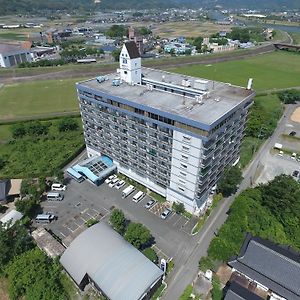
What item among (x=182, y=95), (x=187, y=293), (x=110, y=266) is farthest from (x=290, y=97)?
(x=110, y=266)

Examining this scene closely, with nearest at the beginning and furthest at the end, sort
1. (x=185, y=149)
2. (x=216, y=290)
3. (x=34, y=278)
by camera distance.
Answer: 1. (x=34, y=278)
2. (x=216, y=290)
3. (x=185, y=149)

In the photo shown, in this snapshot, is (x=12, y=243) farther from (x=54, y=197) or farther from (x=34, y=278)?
(x=54, y=197)

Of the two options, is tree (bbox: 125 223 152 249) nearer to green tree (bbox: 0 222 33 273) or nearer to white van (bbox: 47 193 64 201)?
green tree (bbox: 0 222 33 273)

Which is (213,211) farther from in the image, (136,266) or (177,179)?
(136,266)

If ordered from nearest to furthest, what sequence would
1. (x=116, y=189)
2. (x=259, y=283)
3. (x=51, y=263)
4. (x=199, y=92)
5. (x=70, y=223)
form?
(x=259, y=283)
(x=51, y=263)
(x=70, y=223)
(x=199, y=92)
(x=116, y=189)

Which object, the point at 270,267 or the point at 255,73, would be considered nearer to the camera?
the point at 270,267

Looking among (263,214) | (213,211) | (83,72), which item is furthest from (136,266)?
(83,72)

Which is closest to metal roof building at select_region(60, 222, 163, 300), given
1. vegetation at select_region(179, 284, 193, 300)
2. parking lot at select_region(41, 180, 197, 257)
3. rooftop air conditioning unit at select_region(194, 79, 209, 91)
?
vegetation at select_region(179, 284, 193, 300)
